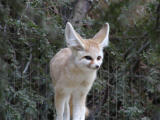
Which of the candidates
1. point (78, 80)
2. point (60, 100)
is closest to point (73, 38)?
point (78, 80)

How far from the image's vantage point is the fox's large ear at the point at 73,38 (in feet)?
15.6

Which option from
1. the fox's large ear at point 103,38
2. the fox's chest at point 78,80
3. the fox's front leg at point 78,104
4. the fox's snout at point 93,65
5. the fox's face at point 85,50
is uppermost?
the fox's large ear at point 103,38

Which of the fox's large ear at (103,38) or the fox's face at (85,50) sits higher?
the fox's large ear at (103,38)

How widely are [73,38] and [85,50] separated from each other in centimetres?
26

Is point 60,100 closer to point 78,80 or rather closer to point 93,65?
point 78,80

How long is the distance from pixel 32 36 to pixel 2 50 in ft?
9.86

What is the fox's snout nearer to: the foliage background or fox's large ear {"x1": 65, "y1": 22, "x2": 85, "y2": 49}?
fox's large ear {"x1": 65, "y1": 22, "x2": 85, "y2": 49}

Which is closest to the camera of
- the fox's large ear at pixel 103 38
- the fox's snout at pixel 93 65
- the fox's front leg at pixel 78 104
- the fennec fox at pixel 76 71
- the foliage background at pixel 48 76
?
the fox's snout at pixel 93 65

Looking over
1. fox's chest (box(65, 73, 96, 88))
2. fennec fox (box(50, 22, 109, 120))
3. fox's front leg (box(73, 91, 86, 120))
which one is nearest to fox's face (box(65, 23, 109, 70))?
fennec fox (box(50, 22, 109, 120))

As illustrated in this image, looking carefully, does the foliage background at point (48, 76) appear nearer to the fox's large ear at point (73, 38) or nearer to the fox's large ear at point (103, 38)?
the fox's large ear at point (103, 38)

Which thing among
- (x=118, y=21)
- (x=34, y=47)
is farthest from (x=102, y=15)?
(x=34, y=47)

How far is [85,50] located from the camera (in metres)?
4.95

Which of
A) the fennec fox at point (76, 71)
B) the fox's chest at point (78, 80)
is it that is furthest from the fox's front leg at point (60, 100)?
the fox's chest at point (78, 80)

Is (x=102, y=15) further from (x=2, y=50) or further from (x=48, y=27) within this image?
(x=2, y=50)
